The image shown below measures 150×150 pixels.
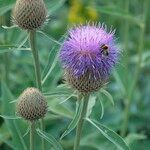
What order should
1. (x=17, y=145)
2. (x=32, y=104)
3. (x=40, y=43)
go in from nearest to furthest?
(x=32, y=104)
(x=17, y=145)
(x=40, y=43)

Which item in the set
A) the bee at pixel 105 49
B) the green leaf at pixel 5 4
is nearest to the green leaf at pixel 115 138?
the bee at pixel 105 49

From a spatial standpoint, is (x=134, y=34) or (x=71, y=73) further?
(x=134, y=34)

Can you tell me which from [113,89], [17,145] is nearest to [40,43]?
[113,89]

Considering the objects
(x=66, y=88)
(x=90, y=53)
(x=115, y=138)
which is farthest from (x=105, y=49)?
(x=115, y=138)

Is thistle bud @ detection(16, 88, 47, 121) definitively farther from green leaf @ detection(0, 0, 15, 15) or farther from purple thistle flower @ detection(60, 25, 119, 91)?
green leaf @ detection(0, 0, 15, 15)

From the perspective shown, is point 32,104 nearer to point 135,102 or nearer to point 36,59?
point 36,59

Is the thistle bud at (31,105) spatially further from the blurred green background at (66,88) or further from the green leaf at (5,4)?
the green leaf at (5,4)
